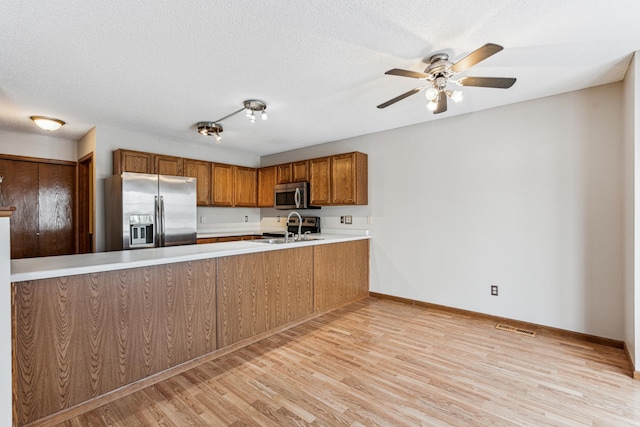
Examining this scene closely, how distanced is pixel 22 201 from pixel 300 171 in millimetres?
3968

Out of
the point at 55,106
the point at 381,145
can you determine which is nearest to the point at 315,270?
the point at 381,145

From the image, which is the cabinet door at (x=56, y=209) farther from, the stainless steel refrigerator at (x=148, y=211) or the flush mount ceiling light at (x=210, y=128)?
the flush mount ceiling light at (x=210, y=128)

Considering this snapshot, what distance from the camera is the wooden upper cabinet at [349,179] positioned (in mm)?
4258

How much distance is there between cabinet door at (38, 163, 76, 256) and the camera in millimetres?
4340

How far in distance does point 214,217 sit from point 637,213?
5289 millimetres

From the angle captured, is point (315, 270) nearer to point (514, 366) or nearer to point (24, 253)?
point (514, 366)

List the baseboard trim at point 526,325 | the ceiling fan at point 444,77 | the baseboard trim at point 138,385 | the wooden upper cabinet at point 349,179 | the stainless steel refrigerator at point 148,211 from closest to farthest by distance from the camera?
the baseboard trim at point 138,385 < the ceiling fan at point 444,77 < the baseboard trim at point 526,325 < the stainless steel refrigerator at point 148,211 < the wooden upper cabinet at point 349,179

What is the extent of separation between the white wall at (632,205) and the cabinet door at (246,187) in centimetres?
491

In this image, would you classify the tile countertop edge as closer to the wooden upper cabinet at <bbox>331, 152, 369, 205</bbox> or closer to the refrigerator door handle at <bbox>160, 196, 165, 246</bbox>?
the refrigerator door handle at <bbox>160, 196, 165, 246</bbox>

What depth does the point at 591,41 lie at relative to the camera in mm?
2045

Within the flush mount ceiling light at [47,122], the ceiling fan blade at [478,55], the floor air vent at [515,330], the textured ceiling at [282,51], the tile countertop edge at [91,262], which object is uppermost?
the textured ceiling at [282,51]

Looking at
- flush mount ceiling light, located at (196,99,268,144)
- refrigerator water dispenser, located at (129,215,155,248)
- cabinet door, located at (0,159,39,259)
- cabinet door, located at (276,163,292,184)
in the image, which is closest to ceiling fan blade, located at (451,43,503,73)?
flush mount ceiling light, located at (196,99,268,144)

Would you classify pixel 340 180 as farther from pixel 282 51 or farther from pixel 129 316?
pixel 129 316

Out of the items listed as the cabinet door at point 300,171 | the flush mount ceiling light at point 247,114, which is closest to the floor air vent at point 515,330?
the cabinet door at point 300,171
